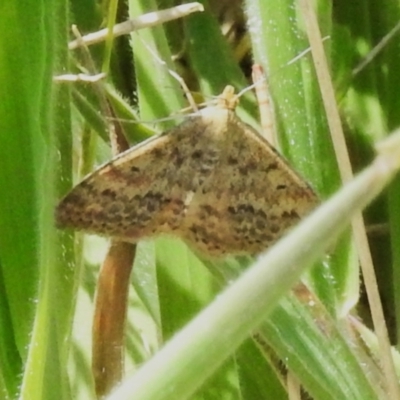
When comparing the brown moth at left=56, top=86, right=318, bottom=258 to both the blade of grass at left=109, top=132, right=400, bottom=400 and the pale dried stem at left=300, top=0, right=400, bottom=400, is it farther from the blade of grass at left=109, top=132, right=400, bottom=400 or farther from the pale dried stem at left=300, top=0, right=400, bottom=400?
the blade of grass at left=109, top=132, right=400, bottom=400

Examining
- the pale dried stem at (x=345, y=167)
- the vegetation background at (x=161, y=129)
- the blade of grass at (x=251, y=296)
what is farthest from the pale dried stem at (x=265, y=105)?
the blade of grass at (x=251, y=296)

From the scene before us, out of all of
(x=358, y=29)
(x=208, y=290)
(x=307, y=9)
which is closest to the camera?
(x=307, y=9)

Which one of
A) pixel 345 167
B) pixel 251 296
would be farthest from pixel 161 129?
pixel 251 296

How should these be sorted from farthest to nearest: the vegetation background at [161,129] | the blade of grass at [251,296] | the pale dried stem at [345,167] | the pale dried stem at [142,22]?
the pale dried stem at [142,22] < the pale dried stem at [345,167] < the vegetation background at [161,129] < the blade of grass at [251,296]

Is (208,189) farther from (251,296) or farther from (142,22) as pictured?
(251,296)

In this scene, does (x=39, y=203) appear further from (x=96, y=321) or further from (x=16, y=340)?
(x=96, y=321)

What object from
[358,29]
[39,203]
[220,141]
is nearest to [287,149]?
[220,141]

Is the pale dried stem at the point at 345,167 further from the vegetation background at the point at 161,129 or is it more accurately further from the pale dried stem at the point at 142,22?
the pale dried stem at the point at 142,22
